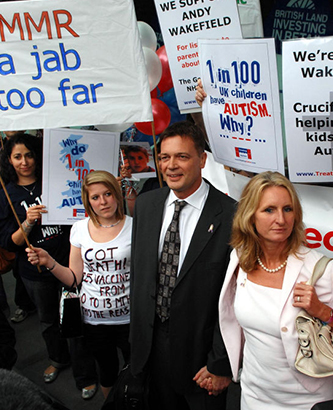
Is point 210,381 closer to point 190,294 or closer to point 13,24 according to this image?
point 190,294

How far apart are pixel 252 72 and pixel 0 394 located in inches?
73.8

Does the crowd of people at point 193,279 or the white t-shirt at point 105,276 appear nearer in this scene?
the crowd of people at point 193,279

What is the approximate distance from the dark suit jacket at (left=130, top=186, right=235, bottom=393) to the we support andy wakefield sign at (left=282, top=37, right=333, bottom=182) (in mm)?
424

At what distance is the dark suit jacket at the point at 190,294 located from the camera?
2.07 metres

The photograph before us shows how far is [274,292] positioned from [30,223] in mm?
2012

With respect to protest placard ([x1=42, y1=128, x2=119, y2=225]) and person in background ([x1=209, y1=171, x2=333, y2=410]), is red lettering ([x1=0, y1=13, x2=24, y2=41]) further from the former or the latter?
person in background ([x1=209, y1=171, x2=333, y2=410])

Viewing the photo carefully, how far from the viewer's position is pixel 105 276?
263 cm

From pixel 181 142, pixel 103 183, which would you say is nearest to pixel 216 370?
pixel 181 142

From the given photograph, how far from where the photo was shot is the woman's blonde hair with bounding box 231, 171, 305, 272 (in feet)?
5.76

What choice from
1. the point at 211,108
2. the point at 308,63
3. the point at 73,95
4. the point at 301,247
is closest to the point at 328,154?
the point at 308,63

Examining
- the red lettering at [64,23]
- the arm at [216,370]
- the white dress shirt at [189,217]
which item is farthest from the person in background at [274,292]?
the red lettering at [64,23]

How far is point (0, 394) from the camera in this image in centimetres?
88

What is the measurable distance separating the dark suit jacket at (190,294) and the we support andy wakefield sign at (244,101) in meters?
0.36

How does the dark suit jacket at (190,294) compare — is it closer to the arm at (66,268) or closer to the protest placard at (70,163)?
the arm at (66,268)
